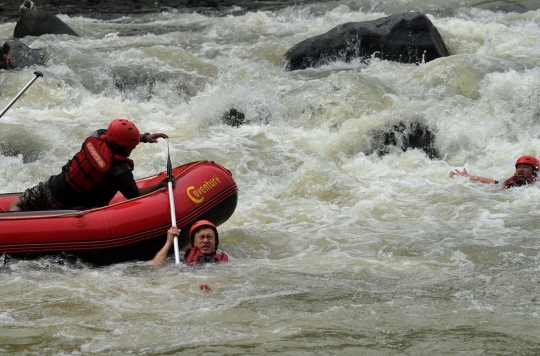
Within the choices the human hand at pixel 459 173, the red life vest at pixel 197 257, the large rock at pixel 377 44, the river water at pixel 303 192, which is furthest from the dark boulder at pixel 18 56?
the red life vest at pixel 197 257

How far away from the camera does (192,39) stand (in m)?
15.7

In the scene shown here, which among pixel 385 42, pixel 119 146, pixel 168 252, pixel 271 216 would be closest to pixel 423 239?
pixel 271 216

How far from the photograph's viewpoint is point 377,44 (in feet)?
43.1

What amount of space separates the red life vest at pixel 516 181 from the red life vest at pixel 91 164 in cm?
415

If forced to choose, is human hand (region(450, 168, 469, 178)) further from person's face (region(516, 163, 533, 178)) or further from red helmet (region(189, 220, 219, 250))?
red helmet (region(189, 220, 219, 250))

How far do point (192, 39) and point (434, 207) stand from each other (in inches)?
342

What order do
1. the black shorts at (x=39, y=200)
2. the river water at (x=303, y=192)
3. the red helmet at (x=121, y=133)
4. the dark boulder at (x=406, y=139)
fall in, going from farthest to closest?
the dark boulder at (x=406, y=139), the black shorts at (x=39, y=200), the red helmet at (x=121, y=133), the river water at (x=303, y=192)

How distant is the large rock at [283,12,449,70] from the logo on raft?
663 cm

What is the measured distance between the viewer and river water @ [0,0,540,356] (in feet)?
15.9

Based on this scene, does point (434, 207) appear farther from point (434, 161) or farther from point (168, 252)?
point (168, 252)

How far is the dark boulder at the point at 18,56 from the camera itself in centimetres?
1254

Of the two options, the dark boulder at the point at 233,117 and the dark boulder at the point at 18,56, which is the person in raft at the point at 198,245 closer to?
the dark boulder at the point at 233,117

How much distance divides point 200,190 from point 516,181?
12.0 ft

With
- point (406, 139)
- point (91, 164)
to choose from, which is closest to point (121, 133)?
point (91, 164)
